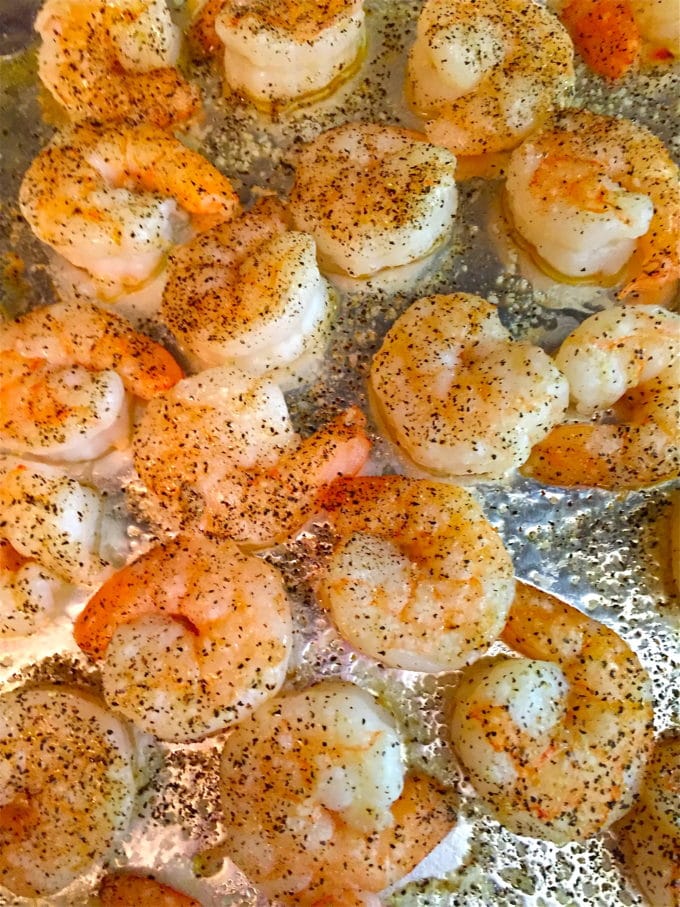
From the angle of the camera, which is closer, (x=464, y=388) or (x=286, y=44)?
(x=464, y=388)

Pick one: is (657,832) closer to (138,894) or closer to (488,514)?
(488,514)

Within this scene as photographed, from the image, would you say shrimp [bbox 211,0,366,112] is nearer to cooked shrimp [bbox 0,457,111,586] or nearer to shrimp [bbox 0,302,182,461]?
shrimp [bbox 0,302,182,461]

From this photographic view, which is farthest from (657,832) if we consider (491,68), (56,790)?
(491,68)

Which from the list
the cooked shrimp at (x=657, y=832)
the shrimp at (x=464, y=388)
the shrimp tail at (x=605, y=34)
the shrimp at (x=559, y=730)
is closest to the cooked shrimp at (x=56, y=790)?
the shrimp at (x=559, y=730)

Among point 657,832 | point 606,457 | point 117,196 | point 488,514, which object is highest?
point 117,196

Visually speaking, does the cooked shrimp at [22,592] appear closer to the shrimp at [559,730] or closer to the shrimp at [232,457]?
the shrimp at [232,457]

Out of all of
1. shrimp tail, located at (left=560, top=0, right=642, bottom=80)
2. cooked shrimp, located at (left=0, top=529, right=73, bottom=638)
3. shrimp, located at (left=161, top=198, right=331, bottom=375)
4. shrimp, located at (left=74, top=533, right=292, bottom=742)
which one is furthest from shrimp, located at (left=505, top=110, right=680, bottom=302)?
cooked shrimp, located at (left=0, top=529, right=73, bottom=638)
